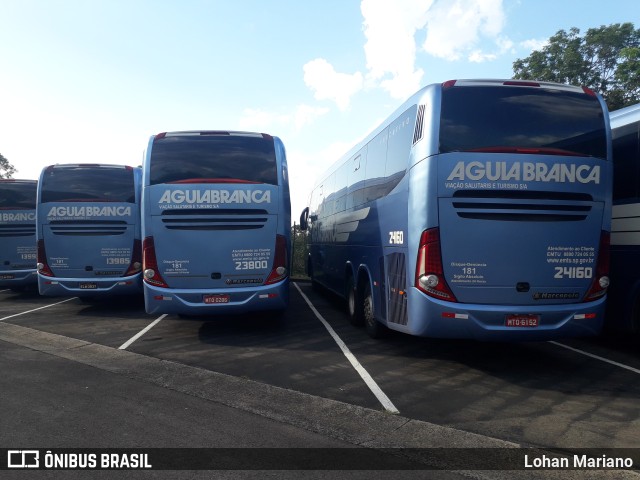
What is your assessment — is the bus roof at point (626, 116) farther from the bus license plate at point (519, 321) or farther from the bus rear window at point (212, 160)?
the bus rear window at point (212, 160)

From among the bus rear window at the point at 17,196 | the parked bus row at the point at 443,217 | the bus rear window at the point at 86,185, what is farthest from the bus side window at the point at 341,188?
the bus rear window at the point at 17,196

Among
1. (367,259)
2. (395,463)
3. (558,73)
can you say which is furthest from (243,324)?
(558,73)

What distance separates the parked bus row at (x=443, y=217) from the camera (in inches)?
229

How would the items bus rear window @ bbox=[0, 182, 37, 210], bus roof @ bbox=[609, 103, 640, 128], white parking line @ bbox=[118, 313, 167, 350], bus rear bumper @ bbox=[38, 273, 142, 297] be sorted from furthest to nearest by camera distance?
bus rear window @ bbox=[0, 182, 37, 210] < bus rear bumper @ bbox=[38, 273, 142, 297] < white parking line @ bbox=[118, 313, 167, 350] < bus roof @ bbox=[609, 103, 640, 128]

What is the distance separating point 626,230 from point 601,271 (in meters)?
1.60

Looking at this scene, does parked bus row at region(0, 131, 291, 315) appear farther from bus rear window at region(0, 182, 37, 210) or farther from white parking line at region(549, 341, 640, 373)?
bus rear window at region(0, 182, 37, 210)

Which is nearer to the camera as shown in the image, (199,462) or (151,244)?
(199,462)

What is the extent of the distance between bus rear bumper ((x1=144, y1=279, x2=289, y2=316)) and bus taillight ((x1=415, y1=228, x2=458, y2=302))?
134 inches

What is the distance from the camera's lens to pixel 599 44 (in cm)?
2331

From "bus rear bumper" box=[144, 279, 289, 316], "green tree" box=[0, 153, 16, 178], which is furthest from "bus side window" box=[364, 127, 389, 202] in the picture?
"green tree" box=[0, 153, 16, 178]

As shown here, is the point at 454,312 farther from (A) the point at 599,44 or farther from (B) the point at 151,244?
(A) the point at 599,44

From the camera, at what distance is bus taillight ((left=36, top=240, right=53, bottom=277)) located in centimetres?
1122

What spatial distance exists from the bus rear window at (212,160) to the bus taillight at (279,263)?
3.56 feet

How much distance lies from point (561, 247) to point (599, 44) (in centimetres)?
2265
